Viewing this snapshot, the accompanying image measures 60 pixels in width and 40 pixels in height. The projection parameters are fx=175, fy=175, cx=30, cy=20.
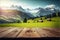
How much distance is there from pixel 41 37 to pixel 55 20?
16.8 inches

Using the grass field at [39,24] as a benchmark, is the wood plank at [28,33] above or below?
below

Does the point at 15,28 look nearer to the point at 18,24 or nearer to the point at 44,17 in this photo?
the point at 18,24

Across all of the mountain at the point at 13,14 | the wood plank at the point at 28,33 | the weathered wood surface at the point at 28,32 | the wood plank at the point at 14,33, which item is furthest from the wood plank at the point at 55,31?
the wood plank at the point at 14,33

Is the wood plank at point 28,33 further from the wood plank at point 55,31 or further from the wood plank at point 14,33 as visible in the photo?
the wood plank at point 55,31

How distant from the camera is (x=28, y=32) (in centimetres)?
314

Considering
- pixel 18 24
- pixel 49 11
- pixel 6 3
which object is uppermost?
pixel 6 3

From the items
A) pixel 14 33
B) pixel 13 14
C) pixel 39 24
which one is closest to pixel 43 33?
pixel 39 24

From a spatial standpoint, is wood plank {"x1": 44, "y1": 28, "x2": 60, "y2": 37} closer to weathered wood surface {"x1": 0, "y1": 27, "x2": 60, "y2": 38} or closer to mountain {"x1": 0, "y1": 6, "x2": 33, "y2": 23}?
weathered wood surface {"x1": 0, "y1": 27, "x2": 60, "y2": 38}

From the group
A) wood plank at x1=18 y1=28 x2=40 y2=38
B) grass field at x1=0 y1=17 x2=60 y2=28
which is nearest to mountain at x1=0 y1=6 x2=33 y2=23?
grass field at x1=0 y1=17 x2=60 y2=28

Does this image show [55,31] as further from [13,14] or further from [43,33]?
[13,14]

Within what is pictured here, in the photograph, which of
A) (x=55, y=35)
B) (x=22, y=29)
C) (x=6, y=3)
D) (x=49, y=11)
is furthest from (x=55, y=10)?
(x=6, y=3)

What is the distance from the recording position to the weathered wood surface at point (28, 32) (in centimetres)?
304

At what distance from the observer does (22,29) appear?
3.21 m

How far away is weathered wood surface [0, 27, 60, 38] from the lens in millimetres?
3045
